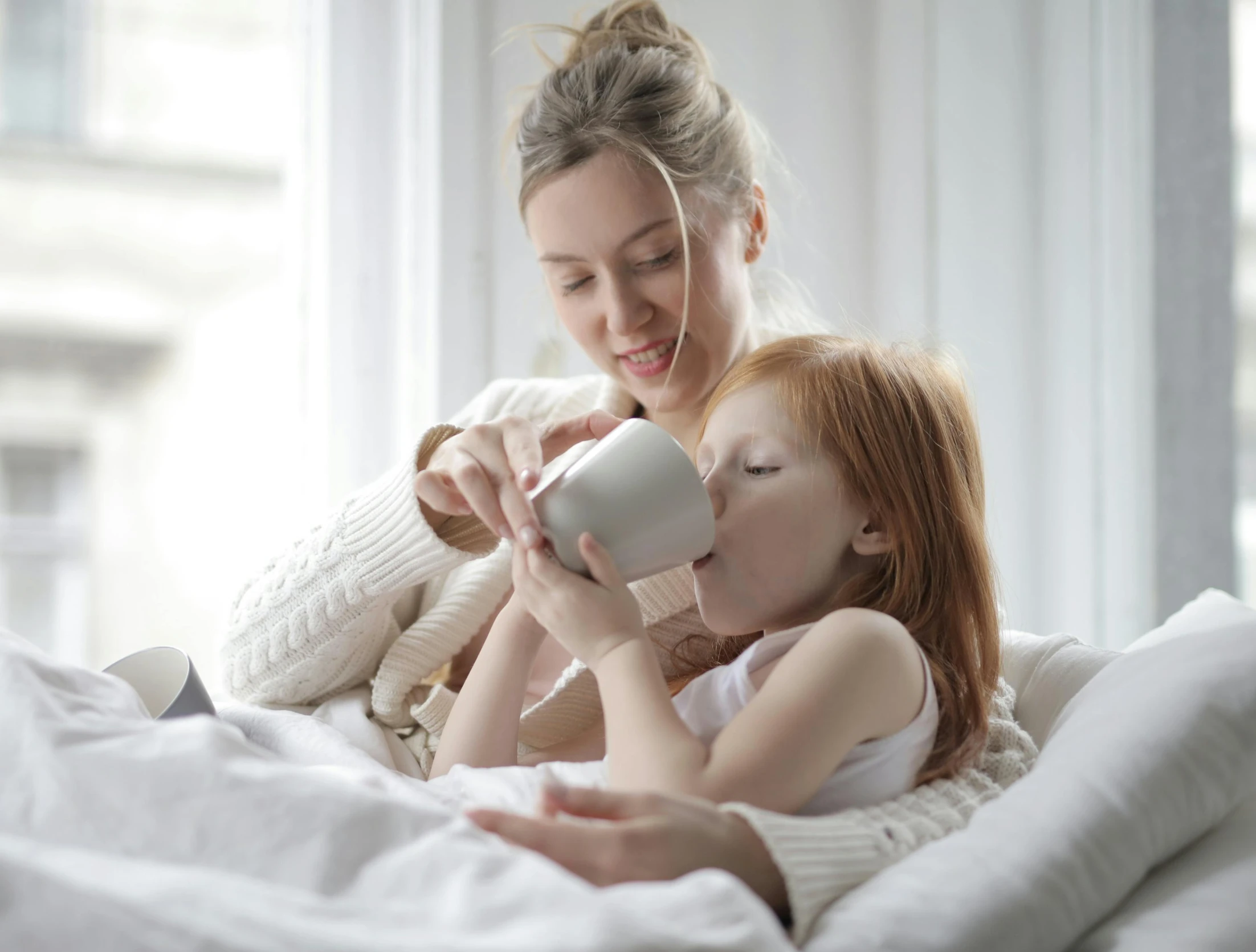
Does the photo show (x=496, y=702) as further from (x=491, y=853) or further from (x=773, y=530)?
(x=491, y=853)

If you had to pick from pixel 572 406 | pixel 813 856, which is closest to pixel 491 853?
pixel 813 856

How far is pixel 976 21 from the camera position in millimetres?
2045

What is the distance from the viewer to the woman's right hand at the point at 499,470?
2.82 ft

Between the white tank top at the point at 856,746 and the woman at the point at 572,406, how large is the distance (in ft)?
0.45

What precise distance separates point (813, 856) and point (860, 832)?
0.18ft


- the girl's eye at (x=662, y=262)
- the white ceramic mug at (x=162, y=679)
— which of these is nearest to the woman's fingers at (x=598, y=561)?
the white ceramic mug at (x=162, y=679)

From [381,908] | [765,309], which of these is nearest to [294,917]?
[381,908]

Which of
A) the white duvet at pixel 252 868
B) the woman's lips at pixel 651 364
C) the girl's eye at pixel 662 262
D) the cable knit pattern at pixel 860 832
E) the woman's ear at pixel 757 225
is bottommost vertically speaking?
the cable knit pattern at pixel 860 832

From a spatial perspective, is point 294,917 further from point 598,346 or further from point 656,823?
point 598,346

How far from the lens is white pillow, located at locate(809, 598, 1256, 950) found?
0.61 meters

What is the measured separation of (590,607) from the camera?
2.60 feet

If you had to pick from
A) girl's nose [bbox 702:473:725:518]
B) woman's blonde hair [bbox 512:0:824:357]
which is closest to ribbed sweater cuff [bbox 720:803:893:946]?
girl's nose [bbox 702:473:725:518]

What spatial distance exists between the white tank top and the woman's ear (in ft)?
2.06

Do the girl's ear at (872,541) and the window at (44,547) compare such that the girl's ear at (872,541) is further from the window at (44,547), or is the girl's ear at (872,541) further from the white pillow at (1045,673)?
the window at (44,547)
